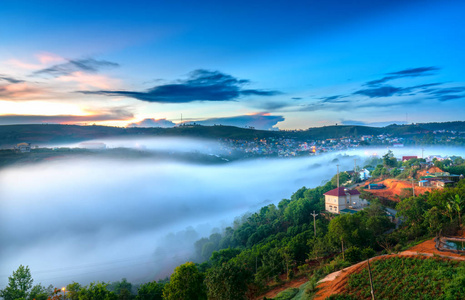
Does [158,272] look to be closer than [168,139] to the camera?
Yes

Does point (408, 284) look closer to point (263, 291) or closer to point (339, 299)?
point (339, 299)

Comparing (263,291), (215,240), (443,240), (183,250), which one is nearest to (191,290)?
(263,291)

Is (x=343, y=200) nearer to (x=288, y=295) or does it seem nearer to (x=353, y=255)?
(x=353, y=255)

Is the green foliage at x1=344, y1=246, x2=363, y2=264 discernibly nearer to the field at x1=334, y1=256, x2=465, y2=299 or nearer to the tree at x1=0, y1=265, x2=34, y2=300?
the field at x1=334, y1=256, x2=465, y2=299

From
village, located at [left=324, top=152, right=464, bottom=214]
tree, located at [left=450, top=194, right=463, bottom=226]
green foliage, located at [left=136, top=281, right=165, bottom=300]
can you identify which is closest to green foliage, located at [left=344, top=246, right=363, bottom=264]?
tree, located at [left=450, top=194, right=463, bottom=226]

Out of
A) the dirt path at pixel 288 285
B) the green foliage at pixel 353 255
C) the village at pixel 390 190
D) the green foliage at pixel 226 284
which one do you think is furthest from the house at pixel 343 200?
the green foliage at pixel 226 284

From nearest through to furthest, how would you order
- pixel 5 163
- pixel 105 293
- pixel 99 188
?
pixel 105 293 → pixel 5 163 → pixel 99 188
